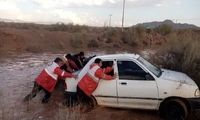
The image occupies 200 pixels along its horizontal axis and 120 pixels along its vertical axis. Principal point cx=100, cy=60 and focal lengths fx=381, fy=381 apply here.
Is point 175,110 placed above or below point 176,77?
below

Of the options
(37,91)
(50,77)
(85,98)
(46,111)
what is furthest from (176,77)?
(37,91)

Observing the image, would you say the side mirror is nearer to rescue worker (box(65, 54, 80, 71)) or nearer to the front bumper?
the front bumper

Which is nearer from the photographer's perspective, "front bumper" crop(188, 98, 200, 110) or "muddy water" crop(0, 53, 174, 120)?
"muddy water" crop(0, 53, 174, 120)

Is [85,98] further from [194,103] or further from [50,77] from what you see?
[194,103]

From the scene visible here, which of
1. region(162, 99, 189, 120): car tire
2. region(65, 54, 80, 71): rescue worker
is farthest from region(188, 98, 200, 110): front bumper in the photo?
region(65, 54, 80, 71): rescue worker

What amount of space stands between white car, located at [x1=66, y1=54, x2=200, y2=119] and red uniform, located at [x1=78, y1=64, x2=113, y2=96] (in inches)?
5.4

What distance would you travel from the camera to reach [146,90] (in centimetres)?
988

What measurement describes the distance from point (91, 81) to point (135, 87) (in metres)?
1.24

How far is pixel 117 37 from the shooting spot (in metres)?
46.3

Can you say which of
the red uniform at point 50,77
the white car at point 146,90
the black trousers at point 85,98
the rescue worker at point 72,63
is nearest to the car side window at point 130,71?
the white car at point 146,90

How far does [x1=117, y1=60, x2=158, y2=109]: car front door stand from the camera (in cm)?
988

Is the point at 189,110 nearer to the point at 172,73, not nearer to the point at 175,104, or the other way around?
the point at 175,104

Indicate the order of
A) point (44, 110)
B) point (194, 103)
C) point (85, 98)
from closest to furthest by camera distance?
point (194, 103) → point (85, 98) → point (44, 110)

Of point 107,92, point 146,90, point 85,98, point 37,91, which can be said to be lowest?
point 37,91
